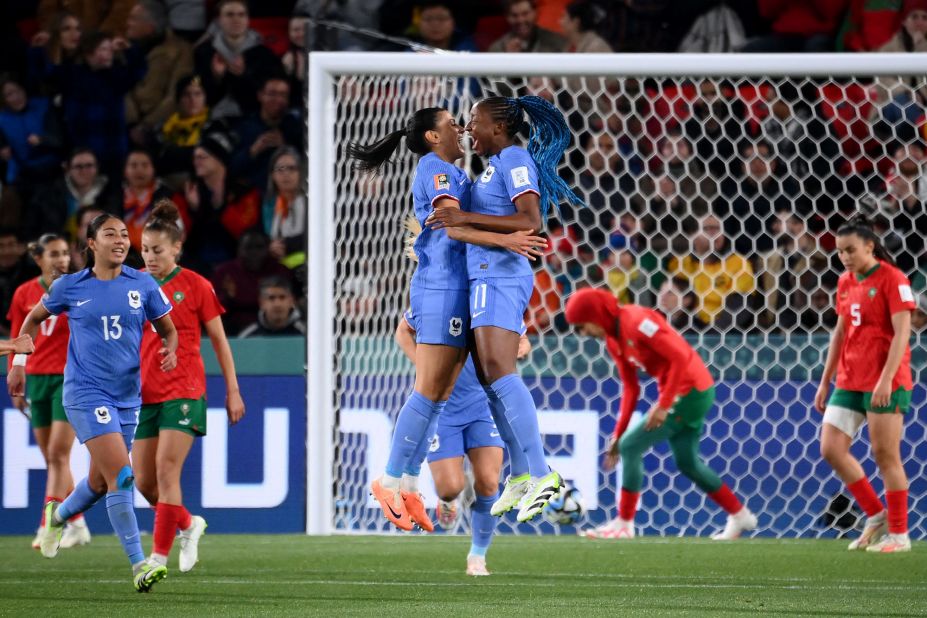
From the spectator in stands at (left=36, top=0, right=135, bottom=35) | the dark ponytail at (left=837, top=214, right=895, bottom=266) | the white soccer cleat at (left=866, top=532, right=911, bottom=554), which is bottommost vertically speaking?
the white soccer cleat at (left=866, top=532, right=911, bottom=554)

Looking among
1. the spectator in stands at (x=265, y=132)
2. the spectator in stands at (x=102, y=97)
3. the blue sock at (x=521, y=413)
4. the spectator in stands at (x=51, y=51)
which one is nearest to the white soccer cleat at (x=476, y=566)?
the blue sock at (x=521, y=413)

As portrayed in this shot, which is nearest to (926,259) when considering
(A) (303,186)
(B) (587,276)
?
(B) (587,276)

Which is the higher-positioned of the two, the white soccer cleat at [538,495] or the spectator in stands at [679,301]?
the spectator in stands at [679,301]

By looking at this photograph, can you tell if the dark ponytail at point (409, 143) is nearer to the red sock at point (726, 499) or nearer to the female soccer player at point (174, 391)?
the female soccer player at point (174, 391)

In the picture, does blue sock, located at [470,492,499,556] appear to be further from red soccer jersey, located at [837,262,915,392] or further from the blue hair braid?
red soccer jersey, located at [837,262,915,392]

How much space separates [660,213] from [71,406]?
15.9 ft

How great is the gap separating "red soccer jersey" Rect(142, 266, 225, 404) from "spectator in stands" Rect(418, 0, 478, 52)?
16.2ft

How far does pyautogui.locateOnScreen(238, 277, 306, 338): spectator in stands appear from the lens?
952 centimetres

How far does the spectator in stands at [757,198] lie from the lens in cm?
927

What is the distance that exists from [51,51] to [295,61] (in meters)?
2.00

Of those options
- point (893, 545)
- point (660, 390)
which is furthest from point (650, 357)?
point (893, 545)

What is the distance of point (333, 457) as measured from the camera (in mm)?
8641

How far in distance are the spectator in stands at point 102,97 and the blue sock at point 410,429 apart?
607 centimetres

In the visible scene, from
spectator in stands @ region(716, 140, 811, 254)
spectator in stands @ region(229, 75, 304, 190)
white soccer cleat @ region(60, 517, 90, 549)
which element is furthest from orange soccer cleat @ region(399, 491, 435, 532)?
spectator in stands @ region(229, 75, 304, 190)
